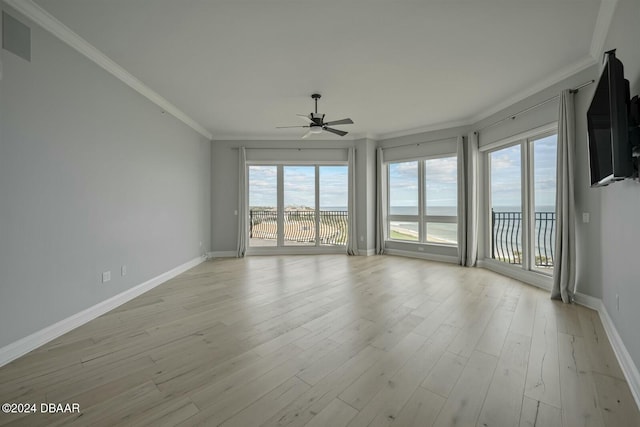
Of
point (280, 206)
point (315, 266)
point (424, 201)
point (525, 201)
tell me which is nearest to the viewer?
point (525, 201)

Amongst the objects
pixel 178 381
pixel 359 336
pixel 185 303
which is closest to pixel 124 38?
pixel 185 303

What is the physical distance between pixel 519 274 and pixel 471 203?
1529mm

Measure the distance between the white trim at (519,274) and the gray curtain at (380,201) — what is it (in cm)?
216

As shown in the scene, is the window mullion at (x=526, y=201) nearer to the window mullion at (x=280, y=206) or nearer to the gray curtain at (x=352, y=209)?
the gray curtain at (x=352, y=209)

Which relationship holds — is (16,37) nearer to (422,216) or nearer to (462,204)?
(462,204)

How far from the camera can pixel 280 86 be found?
3754mm

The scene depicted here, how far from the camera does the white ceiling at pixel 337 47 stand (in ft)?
7.62

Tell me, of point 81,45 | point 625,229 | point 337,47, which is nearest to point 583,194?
point 625,229

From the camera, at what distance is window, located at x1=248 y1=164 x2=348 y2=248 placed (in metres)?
6.66

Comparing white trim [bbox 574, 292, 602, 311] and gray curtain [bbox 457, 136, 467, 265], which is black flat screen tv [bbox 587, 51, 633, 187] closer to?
white trim [bbox 574, 292, 602, 311]

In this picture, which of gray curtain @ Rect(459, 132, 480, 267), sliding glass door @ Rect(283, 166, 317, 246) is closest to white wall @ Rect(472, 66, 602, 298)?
gray curtain @ Rect(459, 132, 480, 267)

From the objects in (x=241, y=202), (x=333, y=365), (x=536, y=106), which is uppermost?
(x=536, y=106)

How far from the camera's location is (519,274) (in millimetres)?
4270

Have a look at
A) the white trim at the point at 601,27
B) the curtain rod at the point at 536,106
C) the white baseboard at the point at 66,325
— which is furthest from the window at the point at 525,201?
the white baseboard at the point at 66,325
